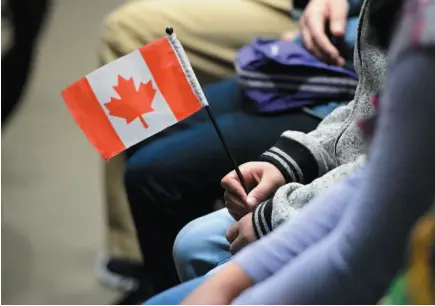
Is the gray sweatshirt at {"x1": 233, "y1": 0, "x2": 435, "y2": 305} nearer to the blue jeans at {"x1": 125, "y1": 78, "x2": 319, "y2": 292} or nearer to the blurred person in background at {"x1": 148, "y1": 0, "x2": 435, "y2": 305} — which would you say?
the blurred person in background at {"x1": 148, "y1": 0, "x2": 435, "y2": 305}

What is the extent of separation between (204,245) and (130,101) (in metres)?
0.21

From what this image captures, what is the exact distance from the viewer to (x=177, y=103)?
921mm

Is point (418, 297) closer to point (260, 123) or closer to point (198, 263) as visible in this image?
point (198, 263)

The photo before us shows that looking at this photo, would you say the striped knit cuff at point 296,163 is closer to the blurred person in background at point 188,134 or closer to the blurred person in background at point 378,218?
the blurred person in background at point 188,134

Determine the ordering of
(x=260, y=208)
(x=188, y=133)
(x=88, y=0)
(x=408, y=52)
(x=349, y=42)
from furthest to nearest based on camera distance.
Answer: (x=88, y=0), (x=188, y=133), (x=349, y=42), (x=260, y=208), (x=408, y=52)

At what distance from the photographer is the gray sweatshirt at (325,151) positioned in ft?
2.63

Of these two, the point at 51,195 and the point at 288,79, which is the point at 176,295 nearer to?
the point at 288,79

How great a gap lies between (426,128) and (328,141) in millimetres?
477

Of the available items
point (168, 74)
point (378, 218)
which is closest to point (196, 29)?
point (168, 74)

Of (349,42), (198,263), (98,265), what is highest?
(349,42)

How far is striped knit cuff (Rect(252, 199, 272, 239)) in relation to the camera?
809mm

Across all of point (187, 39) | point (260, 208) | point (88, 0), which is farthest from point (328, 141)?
point (88, 0)

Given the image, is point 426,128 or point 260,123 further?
point 260,123

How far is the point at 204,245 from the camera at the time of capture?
0.95 meters
